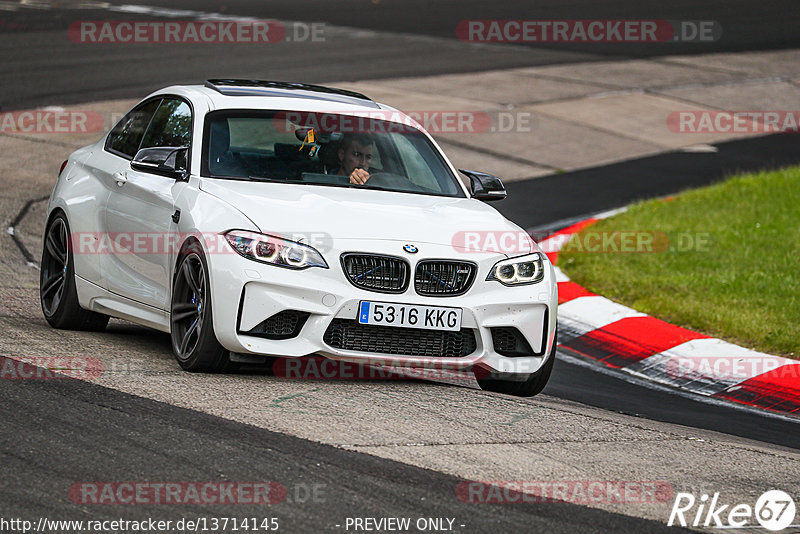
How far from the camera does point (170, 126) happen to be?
807 cm

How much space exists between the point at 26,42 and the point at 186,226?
A: 57.6 ft

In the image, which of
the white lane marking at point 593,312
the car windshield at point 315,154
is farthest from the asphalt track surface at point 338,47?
the car windshield at point 315,154

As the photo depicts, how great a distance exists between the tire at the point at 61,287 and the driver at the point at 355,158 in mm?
1826

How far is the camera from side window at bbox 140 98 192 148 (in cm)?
787

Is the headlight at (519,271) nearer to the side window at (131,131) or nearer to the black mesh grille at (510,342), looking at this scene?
the black mesh grille at (510,342)

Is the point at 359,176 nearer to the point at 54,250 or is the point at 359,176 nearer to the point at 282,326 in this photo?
the point at 282,326

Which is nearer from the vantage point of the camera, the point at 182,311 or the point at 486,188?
the point at 182,311

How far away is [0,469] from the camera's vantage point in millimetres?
4977

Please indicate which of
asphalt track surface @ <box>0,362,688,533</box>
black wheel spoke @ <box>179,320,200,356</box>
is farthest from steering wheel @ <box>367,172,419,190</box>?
asphalt track surface @ <box>0,362,688,533</box>

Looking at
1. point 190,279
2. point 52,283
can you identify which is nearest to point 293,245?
point 190,279

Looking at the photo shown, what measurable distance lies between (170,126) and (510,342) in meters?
2.52

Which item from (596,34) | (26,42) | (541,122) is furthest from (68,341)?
(596,34)

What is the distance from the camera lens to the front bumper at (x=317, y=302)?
6625 mm

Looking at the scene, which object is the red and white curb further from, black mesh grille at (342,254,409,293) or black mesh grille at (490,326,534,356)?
black mesh grille at (342,254,409,293)
